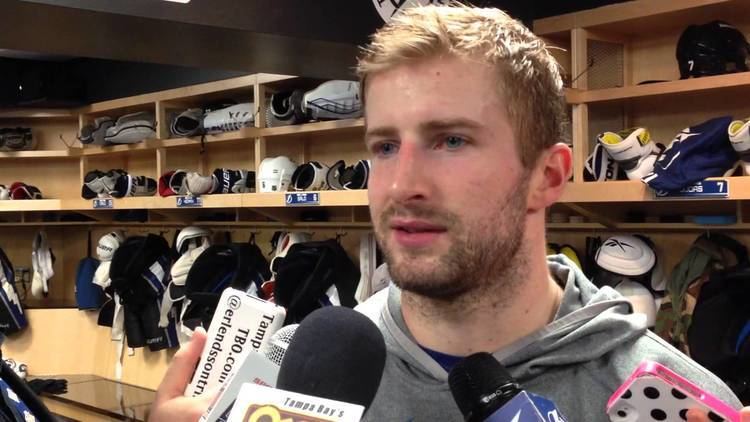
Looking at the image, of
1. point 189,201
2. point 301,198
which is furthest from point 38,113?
point 301,198

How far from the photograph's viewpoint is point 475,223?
0.87 m

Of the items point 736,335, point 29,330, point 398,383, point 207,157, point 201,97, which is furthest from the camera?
point 29,330

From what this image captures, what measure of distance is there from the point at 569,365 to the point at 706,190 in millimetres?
1490

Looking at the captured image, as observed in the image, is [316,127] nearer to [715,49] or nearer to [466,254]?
[715,49]

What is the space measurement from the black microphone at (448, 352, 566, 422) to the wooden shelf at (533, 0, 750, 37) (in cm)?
202

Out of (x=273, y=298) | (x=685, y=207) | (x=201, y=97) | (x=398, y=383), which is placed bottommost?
Result: (x=273, y=298)

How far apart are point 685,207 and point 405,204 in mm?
2191

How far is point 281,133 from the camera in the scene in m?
3.68

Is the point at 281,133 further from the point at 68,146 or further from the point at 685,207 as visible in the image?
the point at 68,146

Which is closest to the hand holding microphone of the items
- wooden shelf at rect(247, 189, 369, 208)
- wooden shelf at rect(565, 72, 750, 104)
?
wooden shelf at rect(565, 72, 750, 104)

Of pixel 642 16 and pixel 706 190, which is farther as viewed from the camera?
pixel 642 16

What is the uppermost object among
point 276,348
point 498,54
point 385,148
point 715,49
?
point 715,49

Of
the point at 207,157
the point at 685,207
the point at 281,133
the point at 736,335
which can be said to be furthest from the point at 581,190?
the point at 207,157

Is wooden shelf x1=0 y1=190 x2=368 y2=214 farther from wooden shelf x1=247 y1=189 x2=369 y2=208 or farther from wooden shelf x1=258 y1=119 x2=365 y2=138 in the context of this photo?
wooden shelf x1=258 y1=119 x2=365 y2=138
